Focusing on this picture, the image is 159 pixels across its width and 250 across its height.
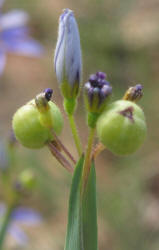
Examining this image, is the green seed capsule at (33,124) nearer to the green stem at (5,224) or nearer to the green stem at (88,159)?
the green stem at (88,159)

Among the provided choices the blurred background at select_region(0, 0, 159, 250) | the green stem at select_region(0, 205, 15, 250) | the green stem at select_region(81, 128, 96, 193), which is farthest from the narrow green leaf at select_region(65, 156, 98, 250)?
the blurred background at select_region(0, 0, 159, 250)

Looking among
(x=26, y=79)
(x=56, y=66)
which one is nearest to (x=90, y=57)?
(x=26, y=79)

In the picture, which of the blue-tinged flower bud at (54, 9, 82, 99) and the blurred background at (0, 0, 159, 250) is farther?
the blurred background at (0, 0, 159, 250)

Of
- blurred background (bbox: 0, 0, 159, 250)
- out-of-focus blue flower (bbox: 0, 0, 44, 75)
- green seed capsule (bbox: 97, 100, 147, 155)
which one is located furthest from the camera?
blurred background (bbox: 0, 0, 159, 250)

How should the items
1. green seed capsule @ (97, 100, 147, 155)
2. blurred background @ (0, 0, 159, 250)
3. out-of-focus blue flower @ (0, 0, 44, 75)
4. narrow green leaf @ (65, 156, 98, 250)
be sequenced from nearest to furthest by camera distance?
green seed capsule @ (97, 100, 147, 155)
narrow green leaf @ (65, 156, 98, 250)
out-of-focus blue flower @ (0, 0, 44, 75)
blurred background @ (0, 0, 159, 250)

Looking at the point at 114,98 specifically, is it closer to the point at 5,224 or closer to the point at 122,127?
the point at 5,224

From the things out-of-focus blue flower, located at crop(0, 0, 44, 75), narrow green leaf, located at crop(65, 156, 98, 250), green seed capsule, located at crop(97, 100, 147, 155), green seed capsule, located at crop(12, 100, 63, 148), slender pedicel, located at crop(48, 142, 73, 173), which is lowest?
narrow green leaf, located at crop(65, 156, 98, 250)

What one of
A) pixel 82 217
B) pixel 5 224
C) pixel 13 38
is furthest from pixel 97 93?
pixel 13 38

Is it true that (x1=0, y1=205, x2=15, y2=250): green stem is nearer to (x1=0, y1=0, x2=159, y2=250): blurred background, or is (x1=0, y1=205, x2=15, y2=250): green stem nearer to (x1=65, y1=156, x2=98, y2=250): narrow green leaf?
(x1=65, y1=156, x2=98, y2=250): narrow green leaf
